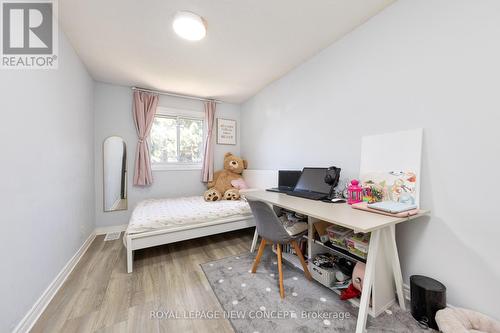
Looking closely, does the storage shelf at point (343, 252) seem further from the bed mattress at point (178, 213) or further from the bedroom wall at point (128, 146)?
the bedroom wall at point (128, 146)

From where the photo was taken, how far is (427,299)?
3.83 ft

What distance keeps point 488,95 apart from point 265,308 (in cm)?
201

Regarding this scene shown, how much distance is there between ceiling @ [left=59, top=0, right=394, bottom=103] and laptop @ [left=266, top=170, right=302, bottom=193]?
1421 millimetres

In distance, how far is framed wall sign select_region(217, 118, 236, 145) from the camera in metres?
3.70

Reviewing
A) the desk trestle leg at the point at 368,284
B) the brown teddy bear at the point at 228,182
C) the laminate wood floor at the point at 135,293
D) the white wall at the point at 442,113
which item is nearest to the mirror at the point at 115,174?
the laminate wood floor at the point at 135,293

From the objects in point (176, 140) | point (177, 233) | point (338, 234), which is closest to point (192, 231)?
point (177, 233)

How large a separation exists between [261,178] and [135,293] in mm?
2032

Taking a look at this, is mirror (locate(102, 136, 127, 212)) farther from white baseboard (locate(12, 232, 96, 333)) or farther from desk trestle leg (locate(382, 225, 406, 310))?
desk trestle leg (locate(382, 225, 406, 310))

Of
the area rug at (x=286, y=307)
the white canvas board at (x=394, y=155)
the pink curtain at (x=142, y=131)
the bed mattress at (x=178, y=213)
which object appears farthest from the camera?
the pink curtain at (x=142, y=131)

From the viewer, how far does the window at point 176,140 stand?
3211 millimetres

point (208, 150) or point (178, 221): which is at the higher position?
point (208, 150)

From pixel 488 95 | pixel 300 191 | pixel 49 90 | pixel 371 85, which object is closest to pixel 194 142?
pixel 49 90

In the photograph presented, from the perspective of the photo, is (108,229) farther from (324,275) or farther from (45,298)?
(324,275)

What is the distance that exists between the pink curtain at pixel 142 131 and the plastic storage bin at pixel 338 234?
2.84 m
